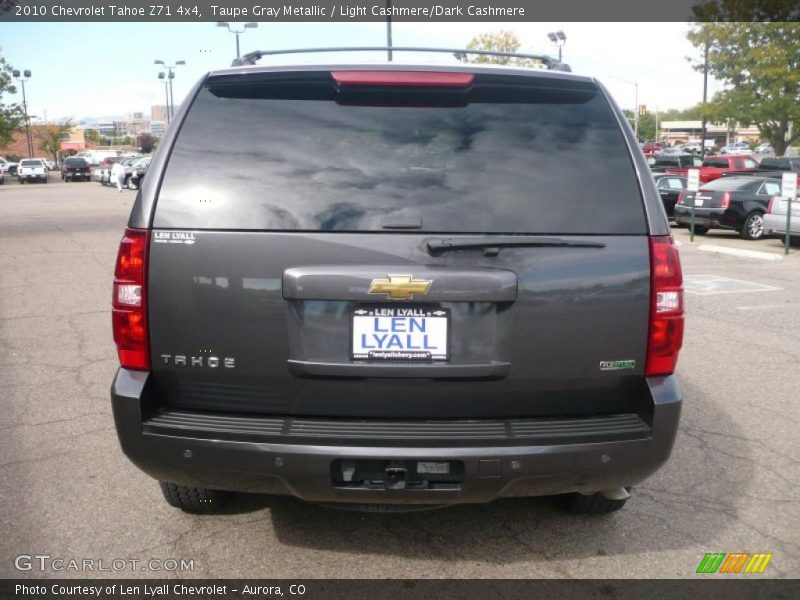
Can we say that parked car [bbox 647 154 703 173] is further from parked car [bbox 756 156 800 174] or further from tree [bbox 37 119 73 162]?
tree [bbox 37 119 73 162]

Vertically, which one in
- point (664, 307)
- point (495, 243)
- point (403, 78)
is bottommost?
point (664, 307)

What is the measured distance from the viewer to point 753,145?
8194 centimetres

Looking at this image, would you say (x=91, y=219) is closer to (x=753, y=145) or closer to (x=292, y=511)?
(x=292, y=511)

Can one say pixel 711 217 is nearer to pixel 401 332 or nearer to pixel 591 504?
pixel 591 504

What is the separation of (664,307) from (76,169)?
61.6m

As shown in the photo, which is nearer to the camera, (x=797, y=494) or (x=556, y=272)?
(x=556, y=272)

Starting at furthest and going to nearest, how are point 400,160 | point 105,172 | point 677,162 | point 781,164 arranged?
point 105,172
point 677,162
point 781,164
point 400,160

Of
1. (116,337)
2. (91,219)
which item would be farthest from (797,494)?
(91,219)

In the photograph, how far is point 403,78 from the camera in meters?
3.01

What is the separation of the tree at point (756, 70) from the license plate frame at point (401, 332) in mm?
37414

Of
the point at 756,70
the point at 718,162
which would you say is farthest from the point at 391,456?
the point at 756,70

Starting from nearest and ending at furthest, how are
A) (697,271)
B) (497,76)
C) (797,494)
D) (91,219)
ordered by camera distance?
1. (497,76)
2. (797,494)
3. (697,271)
4. (91,219)

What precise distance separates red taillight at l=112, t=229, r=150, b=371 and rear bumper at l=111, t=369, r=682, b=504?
79mm
